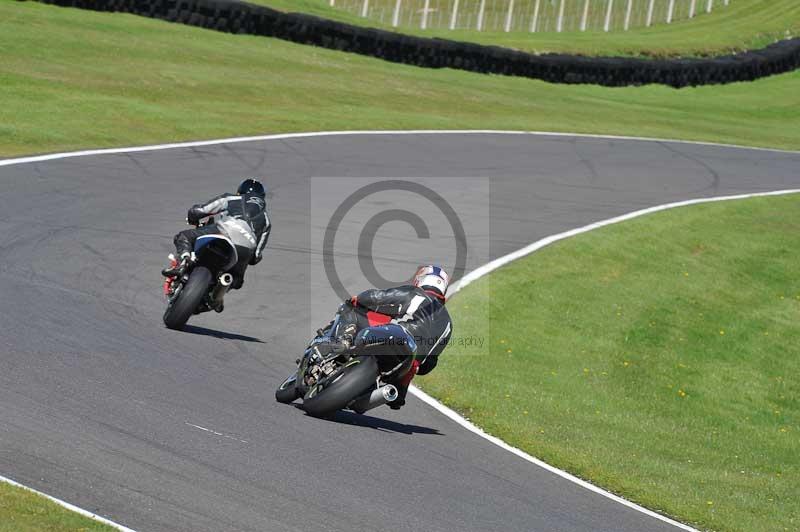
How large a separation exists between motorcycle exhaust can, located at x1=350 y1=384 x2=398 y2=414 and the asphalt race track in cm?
19

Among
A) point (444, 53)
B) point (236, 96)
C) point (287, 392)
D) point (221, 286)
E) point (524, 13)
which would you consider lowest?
point (287, 392)

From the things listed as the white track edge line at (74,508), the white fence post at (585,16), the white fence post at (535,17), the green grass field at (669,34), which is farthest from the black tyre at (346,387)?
the white fence post at (585,16)

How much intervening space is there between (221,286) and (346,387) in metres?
2.86

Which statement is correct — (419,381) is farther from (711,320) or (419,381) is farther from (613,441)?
(711,320)

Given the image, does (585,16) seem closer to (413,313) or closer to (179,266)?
(179,266)

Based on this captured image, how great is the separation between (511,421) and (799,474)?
2.79m

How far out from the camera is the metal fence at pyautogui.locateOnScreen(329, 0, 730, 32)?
45.2 m

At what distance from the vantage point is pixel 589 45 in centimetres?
4612

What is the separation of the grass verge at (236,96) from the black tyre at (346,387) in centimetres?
1070

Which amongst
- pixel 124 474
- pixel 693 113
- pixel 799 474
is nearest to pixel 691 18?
pixel 693 113

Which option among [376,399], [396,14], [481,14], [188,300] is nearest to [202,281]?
[188,300]

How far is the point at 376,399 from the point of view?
9008 mm

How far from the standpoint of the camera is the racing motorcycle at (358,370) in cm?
900

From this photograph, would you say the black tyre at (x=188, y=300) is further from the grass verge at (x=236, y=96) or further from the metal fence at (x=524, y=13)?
the metal fence at (x=524, y=13)
